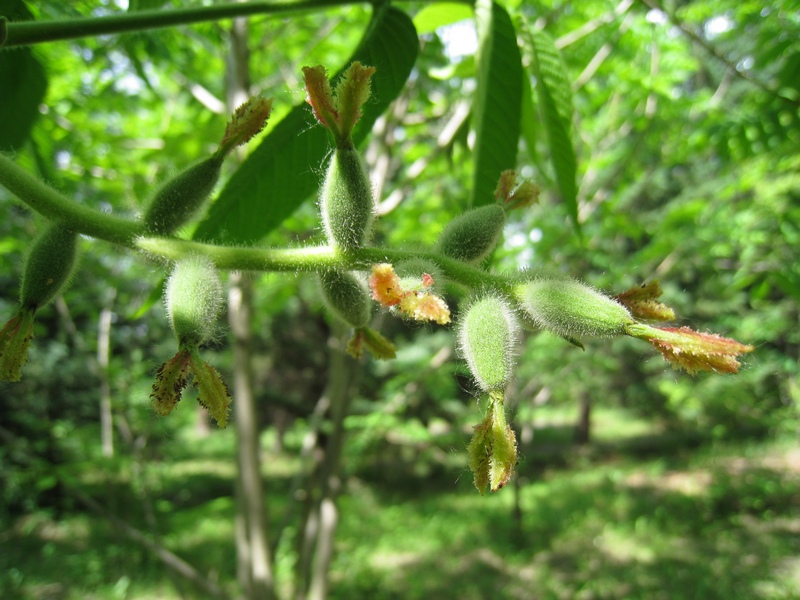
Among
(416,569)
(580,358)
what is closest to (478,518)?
(416,569)

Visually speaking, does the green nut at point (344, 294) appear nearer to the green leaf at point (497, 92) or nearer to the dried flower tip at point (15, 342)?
the dried flower tip at point (15, 342)

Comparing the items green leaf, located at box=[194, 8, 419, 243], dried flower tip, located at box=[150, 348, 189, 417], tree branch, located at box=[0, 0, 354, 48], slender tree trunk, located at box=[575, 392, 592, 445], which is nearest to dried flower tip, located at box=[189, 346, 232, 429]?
dried flower tip, located at box=[150, 348, 189, 417]

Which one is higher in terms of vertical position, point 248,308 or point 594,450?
point 248,308

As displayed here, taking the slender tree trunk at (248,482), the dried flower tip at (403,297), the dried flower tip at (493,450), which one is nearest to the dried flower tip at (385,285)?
the dried flower tip at (403,297)

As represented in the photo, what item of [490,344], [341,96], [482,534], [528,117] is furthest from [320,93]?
[482,534]

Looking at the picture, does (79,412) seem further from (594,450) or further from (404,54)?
(594,450)
